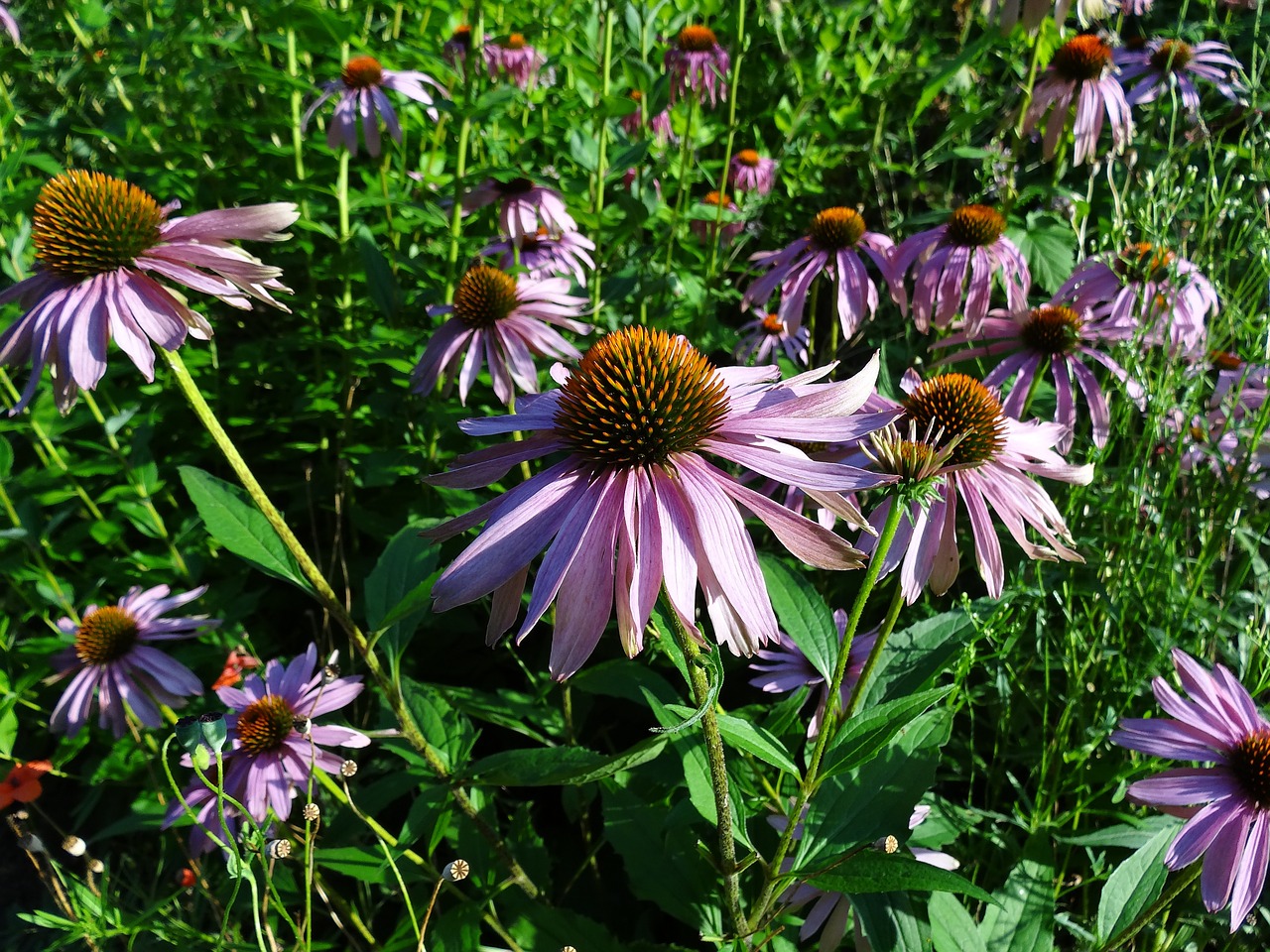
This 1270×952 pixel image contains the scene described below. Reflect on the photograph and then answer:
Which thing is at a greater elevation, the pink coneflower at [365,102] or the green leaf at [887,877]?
Result: the pink coneflower at [365,102]

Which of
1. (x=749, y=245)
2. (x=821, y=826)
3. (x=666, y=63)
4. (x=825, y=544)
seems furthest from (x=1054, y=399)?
(x=666, y=63)

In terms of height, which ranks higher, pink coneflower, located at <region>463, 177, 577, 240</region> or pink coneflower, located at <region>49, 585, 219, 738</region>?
pink coneflower, located at <region>463, 177, 577, 240</region>

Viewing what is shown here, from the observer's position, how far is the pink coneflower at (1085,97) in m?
2.20

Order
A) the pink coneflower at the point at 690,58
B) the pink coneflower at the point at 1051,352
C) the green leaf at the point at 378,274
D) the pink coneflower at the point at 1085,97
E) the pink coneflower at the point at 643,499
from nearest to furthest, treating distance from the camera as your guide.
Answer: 1. the pink coneflower at the point at 643,499
2. the pink coneflower at the point at 1051,352
3. the green leaf at the point at 378,274
4. the pink coneflower at the point at 1085,97
5. the pink coneflower at the point at 690,58

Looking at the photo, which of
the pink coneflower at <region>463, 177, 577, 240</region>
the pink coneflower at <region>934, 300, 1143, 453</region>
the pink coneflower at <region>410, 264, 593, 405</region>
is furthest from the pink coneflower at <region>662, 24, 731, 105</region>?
the pink coneflower at <region>934, 300, 1143, 453</region>

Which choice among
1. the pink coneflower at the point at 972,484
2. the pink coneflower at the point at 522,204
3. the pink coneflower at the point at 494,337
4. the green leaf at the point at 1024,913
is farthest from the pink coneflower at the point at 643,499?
the pink coneflower at the point at 522,204

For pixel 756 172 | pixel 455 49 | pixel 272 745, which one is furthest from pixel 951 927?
pixel 455 49

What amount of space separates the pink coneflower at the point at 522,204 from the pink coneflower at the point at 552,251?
0.04 metres

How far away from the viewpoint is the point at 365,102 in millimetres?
2406

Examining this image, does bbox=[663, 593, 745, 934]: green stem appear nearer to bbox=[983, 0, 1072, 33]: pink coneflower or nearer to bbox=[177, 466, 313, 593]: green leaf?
bbox=[177, 466, 313, 593]: green leaf

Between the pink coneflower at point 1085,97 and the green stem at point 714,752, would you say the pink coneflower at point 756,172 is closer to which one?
the pink coneflower at point 1085,97

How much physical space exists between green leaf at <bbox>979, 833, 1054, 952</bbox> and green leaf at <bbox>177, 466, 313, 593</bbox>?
1129 mm

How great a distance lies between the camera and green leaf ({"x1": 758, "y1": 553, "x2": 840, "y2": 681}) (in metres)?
1.27

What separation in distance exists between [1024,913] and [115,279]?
1.69 meters
